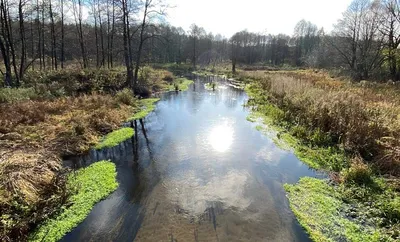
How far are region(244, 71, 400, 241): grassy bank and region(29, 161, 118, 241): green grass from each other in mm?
4458

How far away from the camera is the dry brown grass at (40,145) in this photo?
443 centimetres

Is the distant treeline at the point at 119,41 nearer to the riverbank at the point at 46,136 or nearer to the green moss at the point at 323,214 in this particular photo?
the riverbank at the point at 46,136

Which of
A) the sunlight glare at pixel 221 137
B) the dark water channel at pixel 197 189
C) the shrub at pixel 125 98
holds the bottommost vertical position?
the dark water channel at pixel 197 189

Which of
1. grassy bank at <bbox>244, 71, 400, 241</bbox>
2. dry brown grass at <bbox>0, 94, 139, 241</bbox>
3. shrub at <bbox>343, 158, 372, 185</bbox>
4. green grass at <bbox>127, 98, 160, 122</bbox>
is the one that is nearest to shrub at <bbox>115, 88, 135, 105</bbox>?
dry brown grass at <bbox>0, 94, 139, 241</bbox>

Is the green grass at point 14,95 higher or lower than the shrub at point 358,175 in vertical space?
higher

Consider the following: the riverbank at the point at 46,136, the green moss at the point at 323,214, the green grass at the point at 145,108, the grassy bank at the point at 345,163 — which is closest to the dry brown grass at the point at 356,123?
the grassy bank at the point at 345,163

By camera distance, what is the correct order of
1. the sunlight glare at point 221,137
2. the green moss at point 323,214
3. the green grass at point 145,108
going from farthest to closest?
the green grass at point 145,108 < the sunlight glare at point 221,137 < the green moss at point 323,214

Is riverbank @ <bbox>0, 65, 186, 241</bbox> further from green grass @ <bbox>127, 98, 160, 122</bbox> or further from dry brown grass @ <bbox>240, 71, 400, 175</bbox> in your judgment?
dry brown grass @ <bbox>240, 71, 400, 175</bbox>

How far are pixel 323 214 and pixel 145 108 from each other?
1204 centimetres

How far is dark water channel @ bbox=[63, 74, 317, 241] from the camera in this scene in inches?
176

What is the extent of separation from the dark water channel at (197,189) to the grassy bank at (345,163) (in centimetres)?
53

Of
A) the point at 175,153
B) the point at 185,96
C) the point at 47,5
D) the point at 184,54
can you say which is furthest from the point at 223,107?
the point at 184,54

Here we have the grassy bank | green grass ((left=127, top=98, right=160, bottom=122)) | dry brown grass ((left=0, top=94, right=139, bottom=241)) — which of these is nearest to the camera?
dry brown grass ((left=0, top=94, right=139, bottom=241))

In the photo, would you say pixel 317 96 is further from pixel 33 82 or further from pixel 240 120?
pixel 33 82
